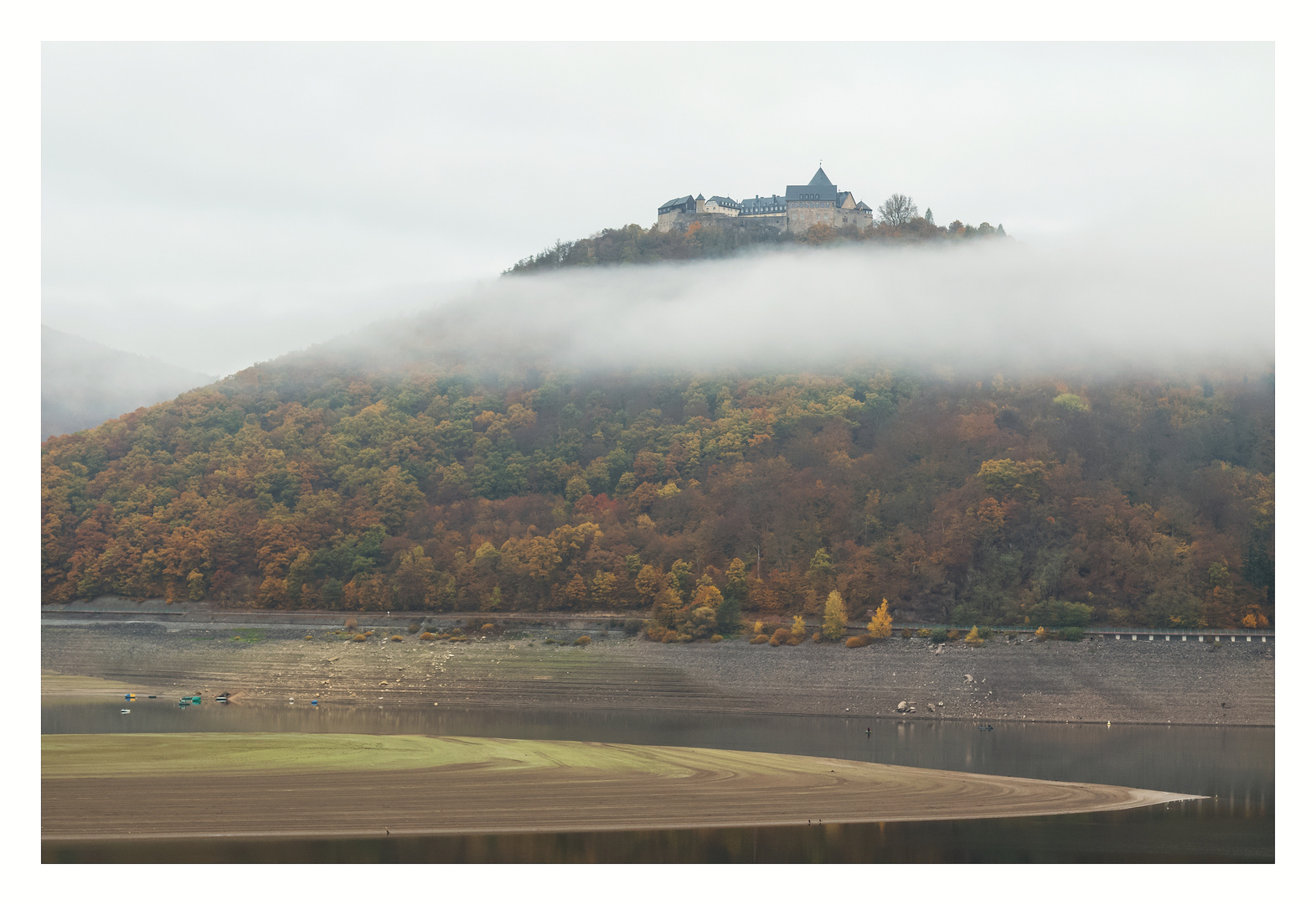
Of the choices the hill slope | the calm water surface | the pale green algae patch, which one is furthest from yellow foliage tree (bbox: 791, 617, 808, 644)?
the pale green algae patch

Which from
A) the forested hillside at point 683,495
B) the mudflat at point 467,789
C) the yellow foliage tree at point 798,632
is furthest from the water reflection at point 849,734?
the forested hillside at point 683,495

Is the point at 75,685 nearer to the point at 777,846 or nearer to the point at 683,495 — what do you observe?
the point at 683,495

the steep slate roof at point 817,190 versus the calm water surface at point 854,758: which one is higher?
the steep slate roof at point 817,190

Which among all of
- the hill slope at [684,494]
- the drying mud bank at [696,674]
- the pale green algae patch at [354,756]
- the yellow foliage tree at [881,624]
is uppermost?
the hill slope at [684,494]

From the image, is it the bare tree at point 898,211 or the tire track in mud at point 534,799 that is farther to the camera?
the bare tree at point 898,211

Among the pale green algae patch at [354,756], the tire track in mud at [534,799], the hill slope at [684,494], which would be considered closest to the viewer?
the tire track in mud at [534,799]

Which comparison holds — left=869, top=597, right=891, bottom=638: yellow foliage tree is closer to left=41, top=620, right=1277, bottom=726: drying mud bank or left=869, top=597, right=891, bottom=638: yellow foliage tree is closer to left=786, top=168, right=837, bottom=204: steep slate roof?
left=41, top=620, right=1277, bottom=726: drying mud bank

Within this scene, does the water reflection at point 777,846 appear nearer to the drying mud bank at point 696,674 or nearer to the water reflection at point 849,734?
the water reflection at point 849,734

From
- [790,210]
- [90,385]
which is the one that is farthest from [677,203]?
[90,385]

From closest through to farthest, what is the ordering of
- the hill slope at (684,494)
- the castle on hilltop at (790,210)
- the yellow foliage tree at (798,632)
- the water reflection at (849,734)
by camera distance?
the water reflection at (849,734) < the yellow foliage tree at (798,632) < the hill slope at (684,494) < the castle on hilltop at (790,210)
